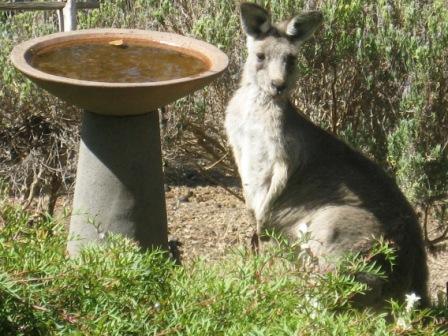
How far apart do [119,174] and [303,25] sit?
1538 mm

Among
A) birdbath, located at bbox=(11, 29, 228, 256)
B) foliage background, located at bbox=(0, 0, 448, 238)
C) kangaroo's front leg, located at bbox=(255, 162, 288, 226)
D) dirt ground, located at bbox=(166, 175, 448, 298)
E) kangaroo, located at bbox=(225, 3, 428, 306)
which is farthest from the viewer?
dirt ground, located at bbox=(166, 175, 448, 298)

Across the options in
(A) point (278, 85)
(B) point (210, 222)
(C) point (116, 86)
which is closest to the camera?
(C) point (116, 86)

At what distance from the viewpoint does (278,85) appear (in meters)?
5.78

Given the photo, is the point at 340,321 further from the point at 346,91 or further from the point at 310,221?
the point at 346,91

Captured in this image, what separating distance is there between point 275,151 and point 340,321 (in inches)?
123

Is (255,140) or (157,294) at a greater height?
(157,294)

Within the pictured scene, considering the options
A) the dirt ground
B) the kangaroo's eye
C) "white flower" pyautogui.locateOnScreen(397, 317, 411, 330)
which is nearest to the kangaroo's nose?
the kangaroo's eye

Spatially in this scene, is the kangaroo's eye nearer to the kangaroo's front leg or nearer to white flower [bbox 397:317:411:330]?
the kangaroo's front leg

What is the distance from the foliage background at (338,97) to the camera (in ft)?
21.9

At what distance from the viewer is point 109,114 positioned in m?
5.36

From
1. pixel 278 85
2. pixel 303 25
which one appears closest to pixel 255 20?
pixel 303 25

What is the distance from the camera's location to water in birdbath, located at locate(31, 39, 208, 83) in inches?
209

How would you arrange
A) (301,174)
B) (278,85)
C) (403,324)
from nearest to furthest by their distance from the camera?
(403,324) → (278,85) → (301,174)

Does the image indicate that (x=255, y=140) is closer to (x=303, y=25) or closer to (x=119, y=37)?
(x=303, y=25)
